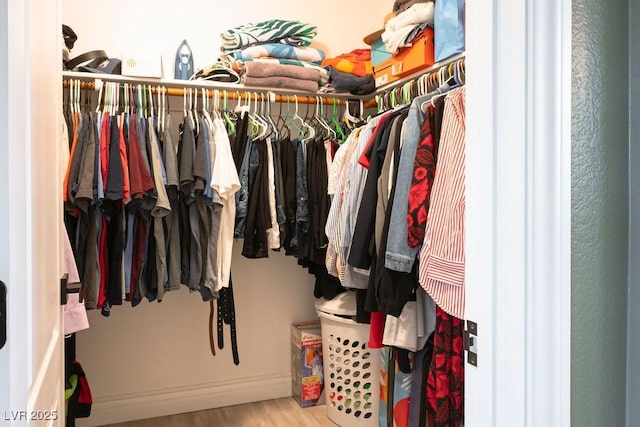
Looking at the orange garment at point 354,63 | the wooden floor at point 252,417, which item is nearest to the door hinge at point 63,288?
the wooden floor at point 252,417

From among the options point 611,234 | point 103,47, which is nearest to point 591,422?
point 611,234

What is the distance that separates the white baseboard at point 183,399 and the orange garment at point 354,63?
185 centimetres

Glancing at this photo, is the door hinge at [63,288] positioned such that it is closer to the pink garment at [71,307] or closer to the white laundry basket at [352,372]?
the pink garment at [71,307]

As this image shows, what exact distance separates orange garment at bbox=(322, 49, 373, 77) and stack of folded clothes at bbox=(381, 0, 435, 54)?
1.48 ft

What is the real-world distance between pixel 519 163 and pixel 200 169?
1612 mm

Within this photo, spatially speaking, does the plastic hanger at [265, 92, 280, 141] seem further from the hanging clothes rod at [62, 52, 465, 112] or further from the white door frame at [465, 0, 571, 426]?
the white door frame at [465, 0, 571, 426]

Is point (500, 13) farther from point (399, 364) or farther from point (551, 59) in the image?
point (399, 364)

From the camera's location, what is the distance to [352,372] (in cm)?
248

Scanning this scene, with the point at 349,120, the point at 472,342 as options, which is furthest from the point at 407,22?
the point at 472,342

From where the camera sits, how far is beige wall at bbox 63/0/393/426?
2588 millimetres

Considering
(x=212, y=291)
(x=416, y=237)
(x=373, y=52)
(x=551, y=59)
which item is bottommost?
(x=212, y=291)

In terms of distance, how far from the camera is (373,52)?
261 cm


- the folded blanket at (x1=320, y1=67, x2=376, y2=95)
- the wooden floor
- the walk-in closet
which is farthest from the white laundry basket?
the folded blanket at (x1=320, y1=67, x2=376, y2=95)

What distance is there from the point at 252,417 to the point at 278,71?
6.14ft
